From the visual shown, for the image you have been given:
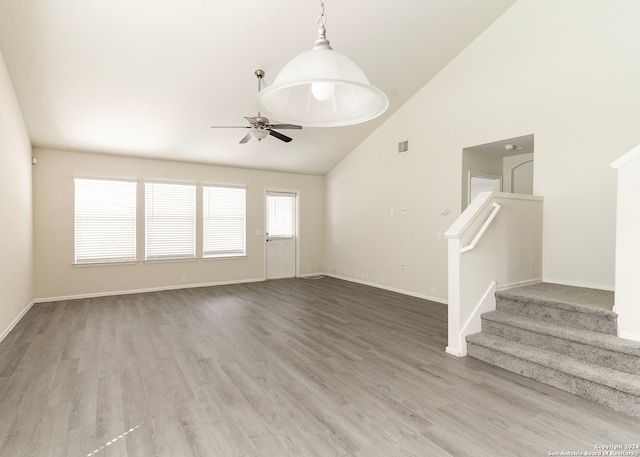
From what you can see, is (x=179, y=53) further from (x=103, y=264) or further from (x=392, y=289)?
(x=392, y=289)

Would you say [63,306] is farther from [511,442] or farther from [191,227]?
[511,442]

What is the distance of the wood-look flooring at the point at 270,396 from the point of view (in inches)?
79.7

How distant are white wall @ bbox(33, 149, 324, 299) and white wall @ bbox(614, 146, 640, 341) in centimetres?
660

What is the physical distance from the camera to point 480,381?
9.31ft

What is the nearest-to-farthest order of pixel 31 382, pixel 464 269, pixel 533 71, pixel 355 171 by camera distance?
pixel 31 382 → pixel 464 269 → pixel 533 71 → pixel 355 171

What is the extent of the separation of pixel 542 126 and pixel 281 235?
5.82 metres

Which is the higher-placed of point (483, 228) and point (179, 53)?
point (179, 53)

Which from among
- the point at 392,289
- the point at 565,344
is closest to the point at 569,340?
the point at 565,344

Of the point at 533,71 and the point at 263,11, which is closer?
the point at 263,11

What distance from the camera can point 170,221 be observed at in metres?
6.91

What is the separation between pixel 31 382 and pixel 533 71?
Answer: 21.7 feet

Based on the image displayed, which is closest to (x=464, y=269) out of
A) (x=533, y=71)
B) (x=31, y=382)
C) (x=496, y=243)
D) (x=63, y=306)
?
(x=496, y=243)

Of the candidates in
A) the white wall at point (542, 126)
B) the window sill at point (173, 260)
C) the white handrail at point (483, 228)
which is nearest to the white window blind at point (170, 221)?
the window sill at point (173, 260)

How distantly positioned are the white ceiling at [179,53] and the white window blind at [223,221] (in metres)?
1.48
